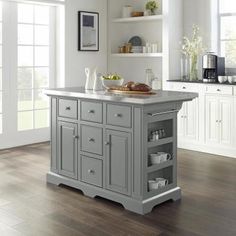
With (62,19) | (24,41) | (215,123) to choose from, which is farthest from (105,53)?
(215,123)

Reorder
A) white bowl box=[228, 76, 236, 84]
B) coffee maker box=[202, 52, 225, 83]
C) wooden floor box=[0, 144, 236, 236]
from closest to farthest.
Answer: wooden floor box=[0, 144, 236, 236]
white bowl box=[228, 76, 236, 84]
coffee maker box=[202, 52, 225, 83]

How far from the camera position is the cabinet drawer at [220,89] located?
18.4 ft

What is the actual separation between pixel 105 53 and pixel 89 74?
3.13 meters

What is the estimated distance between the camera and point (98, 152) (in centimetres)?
396

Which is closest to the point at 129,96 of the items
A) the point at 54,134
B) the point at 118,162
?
the point at 118,162

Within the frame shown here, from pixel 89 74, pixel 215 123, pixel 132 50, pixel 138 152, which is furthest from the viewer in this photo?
pixel 132 50

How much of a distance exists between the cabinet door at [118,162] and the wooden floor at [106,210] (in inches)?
7.3

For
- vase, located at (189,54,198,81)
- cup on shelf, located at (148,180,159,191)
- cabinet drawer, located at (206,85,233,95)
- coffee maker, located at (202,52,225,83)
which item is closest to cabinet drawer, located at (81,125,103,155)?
cup on shelf, located at (148,180,159,191)

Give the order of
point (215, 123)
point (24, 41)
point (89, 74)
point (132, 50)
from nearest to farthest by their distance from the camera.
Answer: point (89, 74) → point (215, 123) → point (24, 41) → point (132, 50)

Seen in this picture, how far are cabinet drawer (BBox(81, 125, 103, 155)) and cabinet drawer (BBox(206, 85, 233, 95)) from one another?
2367 mm

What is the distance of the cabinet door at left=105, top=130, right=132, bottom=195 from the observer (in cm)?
369

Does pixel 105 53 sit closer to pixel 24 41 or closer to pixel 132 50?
pixel 132 50

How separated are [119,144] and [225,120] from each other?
2.42 meters

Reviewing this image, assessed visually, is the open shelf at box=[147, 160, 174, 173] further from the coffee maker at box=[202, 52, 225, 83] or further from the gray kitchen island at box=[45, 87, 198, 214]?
the coffee maker at box=[202, 52, 225, 83]
